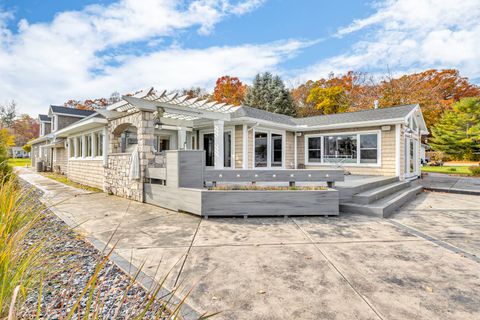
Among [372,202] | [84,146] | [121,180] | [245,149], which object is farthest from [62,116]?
[372,202]

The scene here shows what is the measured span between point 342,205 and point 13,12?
10431 mm

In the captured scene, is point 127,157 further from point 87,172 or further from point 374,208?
point 374,208

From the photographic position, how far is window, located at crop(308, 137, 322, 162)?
477 inches

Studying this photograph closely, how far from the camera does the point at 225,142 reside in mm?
10953

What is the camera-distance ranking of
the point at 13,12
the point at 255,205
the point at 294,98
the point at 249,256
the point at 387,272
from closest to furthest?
the point at 387,272 → the point at 249,256 → the point at 255,205 → the point at 13,12 → the point at 294,98

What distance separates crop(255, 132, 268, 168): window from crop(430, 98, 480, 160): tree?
1725 cm

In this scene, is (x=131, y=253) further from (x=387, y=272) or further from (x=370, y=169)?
(x=370, y=169)

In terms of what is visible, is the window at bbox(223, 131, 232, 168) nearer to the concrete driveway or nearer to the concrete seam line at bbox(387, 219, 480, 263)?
the concrete driveway

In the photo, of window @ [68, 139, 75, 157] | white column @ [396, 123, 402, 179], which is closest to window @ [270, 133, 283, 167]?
white column @ [396, 123, 402, 179]

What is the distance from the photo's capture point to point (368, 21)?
1338 cm

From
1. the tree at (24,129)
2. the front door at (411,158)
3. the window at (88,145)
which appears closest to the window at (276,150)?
the front door at (411,158)

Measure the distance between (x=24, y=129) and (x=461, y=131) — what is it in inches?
2030

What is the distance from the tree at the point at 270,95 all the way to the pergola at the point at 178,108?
Answer: 1718 cm

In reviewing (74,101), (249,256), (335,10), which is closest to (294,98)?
(335,10)
